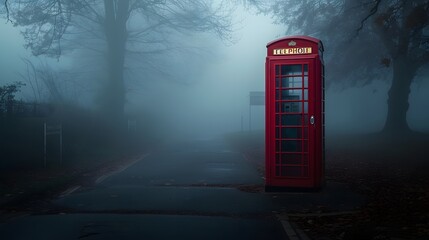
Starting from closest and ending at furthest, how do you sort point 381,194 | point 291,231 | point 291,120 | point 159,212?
point 291,231 → point 159,212 → point 381,194 → point 291,120

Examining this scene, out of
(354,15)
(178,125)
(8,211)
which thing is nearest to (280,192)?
(8,211)

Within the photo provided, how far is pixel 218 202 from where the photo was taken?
379 inches

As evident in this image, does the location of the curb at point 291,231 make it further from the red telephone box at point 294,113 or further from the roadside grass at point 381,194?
the red telephone box at point 294,113

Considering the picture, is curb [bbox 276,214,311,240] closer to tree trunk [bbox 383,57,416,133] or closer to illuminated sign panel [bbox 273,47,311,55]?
illuminated sign panel [bbox 273,47,311,55]

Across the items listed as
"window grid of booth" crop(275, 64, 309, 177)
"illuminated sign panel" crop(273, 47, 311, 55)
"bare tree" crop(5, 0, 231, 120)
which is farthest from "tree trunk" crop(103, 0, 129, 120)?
"window grid of booth" crop(275, 64, 309, 177)

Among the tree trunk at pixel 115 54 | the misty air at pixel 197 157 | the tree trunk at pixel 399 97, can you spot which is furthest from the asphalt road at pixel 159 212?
the tree trunk at pixel 399 97

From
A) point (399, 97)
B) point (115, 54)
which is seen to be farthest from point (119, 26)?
point (399, 97)

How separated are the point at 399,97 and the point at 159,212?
21.9m

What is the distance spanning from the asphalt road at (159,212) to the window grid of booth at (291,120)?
859 mm

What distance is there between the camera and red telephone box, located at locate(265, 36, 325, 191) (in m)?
10.4

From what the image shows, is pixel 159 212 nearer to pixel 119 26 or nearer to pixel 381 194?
pixel 381 194

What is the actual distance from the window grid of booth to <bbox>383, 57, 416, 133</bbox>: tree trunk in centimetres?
1808

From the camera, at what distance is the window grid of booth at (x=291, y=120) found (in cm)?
1048

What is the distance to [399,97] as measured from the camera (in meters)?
27.5
